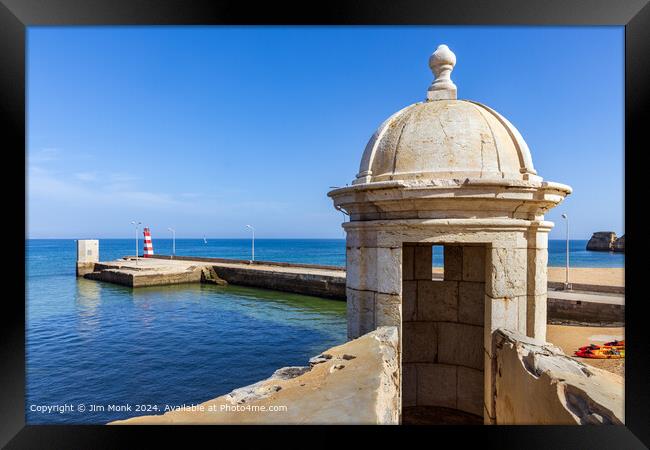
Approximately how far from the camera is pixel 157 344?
1412 cm

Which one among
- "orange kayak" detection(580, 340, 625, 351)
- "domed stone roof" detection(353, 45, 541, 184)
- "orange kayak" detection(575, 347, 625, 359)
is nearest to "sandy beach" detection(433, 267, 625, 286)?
"orange kayak" detection(580, 340, 625, 351)

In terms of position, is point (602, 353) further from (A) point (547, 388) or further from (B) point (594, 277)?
(B) point (594, 277)

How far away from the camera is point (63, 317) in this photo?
61.0 feet

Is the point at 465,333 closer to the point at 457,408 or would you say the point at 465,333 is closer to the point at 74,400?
the point at 457,408

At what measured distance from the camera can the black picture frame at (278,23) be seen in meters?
2.67

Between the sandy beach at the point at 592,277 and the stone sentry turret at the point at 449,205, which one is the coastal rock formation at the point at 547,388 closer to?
the stone sentry turret at the point at 449,205

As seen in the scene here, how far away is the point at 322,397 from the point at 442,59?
4.06 metres

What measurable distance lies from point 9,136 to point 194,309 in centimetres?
1904

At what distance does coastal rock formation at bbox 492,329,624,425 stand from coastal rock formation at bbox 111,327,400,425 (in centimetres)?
109

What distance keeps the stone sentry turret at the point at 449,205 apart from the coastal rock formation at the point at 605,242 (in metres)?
85.9

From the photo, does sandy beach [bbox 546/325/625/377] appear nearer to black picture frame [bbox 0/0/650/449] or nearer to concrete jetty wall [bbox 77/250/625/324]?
concrete jetty wall [bbox 77/250/625/324]

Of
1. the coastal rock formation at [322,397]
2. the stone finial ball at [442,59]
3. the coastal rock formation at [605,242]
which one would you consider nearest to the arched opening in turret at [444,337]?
the stone finial ball at [442,59]

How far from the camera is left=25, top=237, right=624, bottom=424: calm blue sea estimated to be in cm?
983

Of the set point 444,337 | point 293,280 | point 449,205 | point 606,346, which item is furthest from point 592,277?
point 449,205
